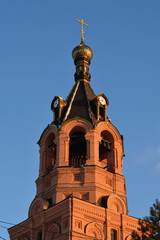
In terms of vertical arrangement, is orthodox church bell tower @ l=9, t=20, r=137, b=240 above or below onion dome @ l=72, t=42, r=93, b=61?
below

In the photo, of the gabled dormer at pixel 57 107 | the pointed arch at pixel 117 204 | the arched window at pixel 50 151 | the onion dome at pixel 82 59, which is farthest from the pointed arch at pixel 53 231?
the onion dome at pixel 82 59

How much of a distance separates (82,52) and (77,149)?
802 centimetres

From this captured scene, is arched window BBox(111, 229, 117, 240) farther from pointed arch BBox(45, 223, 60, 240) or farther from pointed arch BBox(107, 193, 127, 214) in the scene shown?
pointed arch BBox(45, 223, 60, 240)

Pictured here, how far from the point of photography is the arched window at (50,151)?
3811cm

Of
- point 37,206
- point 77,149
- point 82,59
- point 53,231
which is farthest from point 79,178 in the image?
point 82,59

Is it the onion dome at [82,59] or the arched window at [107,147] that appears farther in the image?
the onion dome at [82,59]

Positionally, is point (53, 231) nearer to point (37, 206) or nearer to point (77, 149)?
point (37, 206)

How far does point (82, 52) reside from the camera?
43812mm

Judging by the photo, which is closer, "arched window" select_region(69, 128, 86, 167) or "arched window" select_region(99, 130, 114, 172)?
"arched window" select_region(99, 130, 114, 172)

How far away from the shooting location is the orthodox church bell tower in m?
33.4

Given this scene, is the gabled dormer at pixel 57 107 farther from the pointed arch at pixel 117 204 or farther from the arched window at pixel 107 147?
the pointed arch at pixel 117 204

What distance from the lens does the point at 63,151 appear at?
36656 millimetres

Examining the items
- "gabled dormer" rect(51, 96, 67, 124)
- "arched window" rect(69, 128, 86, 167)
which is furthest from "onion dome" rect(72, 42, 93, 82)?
"arched window" rect(69, 128, 86, 167)

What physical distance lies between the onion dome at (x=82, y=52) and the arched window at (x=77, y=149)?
24.2ft
